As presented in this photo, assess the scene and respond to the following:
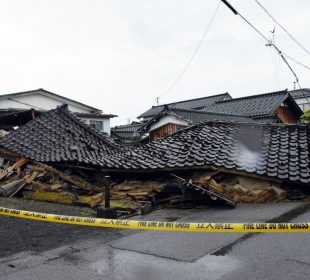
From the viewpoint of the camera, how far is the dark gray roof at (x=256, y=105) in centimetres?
2575

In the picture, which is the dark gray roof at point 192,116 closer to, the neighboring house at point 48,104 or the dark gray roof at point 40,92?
the neighboring house at point 48,104

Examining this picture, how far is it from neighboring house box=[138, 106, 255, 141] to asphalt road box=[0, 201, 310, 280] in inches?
680

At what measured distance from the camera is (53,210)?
8.45 metres

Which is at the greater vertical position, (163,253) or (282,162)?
(282,162)

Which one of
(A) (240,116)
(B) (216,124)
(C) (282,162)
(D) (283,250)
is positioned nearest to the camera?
(D) (283,250)

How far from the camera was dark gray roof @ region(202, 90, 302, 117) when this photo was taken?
25750 mm

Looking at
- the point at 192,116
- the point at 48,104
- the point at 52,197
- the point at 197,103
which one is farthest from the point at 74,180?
the point at 197,103

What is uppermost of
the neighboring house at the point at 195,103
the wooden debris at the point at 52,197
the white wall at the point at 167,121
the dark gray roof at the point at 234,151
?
the neighboring house at the point at 195,103

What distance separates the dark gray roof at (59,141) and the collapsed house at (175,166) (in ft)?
0.12

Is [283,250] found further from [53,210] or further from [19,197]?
[19,197]

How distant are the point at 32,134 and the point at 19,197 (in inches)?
139

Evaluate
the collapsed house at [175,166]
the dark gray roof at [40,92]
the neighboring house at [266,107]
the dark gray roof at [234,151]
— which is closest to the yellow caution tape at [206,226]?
the collapsed house at [175,166]

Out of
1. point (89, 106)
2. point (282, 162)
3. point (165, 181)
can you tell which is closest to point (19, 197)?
point (165, 181)

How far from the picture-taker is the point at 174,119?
953 inches
